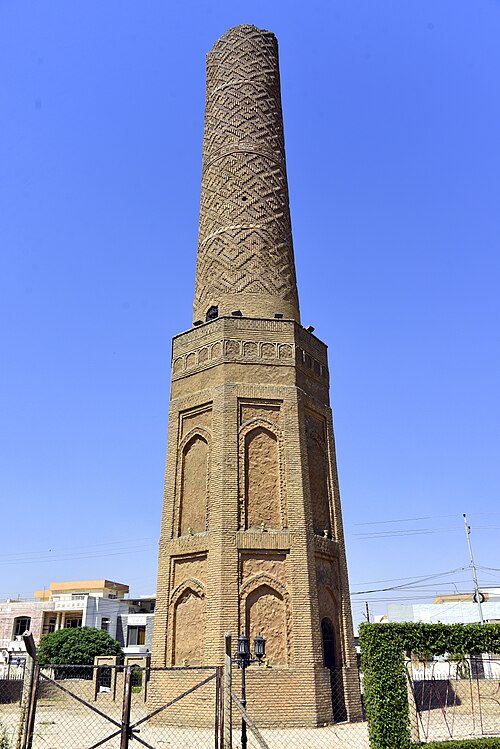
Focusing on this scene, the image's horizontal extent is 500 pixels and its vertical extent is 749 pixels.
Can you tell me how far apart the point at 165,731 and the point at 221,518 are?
4.46 m

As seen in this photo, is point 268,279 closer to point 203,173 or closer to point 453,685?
point 203,173

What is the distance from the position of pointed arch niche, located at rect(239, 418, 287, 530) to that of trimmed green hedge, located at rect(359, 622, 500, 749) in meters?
4.37

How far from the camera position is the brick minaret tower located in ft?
46.6

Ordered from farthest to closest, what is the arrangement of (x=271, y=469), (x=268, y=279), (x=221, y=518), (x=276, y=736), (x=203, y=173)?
1. (x=203, y=173)
2. (x=268, y=279)
3. (x=271, y=469)
4. (x=221, y=518)
5. (x=276, y=736)

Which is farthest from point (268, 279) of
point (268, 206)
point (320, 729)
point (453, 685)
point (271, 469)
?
point (453, 685)

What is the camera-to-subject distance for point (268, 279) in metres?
18.4

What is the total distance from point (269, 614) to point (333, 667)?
235 centimetres

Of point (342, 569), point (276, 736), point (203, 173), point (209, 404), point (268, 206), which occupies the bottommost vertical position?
point (276, 736)

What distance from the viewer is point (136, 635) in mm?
51781

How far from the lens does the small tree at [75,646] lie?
38.2 metres

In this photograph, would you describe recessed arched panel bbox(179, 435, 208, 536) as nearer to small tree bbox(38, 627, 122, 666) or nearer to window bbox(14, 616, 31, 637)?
small tree bbox(38, 627, 122, 666)

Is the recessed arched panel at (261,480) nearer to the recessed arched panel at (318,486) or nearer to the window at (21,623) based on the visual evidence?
the recessed arched panel at (318,486)

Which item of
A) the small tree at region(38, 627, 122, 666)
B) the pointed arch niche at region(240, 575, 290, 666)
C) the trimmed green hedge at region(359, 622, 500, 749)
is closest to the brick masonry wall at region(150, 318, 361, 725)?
the pointed arch niche at region(240, 575, 290, 666)

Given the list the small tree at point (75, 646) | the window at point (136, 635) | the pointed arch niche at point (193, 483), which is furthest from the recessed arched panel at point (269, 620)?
the window at point (136, 635)
